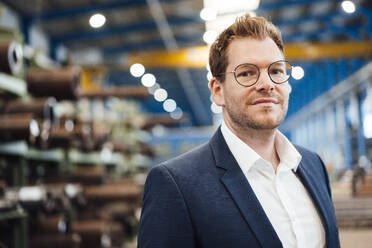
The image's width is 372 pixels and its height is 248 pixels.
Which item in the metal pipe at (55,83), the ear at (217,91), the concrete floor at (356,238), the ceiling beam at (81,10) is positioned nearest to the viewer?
the ear at (217,91)

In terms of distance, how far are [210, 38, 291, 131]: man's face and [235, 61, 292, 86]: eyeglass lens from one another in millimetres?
15

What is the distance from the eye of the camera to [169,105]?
2644cm

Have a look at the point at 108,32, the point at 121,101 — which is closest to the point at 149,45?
the point at 108,32

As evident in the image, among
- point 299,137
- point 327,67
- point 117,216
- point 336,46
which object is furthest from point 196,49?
point 299,137

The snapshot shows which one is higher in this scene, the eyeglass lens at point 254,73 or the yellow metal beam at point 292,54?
the yellow metal beam at point 292,54

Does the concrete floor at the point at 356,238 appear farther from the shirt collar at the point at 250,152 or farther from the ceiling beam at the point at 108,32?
the ceiling beam at the point at 108,32

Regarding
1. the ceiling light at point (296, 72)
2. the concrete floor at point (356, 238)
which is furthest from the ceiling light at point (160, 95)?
the ceiling light at point (296, 72)

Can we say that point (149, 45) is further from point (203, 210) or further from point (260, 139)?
point (203, 210)

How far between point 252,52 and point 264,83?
4.8 inches

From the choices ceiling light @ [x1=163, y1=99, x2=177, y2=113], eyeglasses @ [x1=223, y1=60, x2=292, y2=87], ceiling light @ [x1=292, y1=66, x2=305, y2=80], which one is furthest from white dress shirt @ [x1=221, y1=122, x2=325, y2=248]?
ceiling light @ [x1=163, y1=99, x2=177, y2=113]

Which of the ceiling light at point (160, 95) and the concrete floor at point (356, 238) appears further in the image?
the ceiling light at point (160, 95)

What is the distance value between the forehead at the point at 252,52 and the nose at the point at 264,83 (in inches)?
2.0

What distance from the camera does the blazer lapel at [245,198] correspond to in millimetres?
1416

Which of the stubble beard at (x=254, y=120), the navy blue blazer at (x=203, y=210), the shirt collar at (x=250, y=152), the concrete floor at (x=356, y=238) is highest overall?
the stubble beard at (x=254, y=120)
